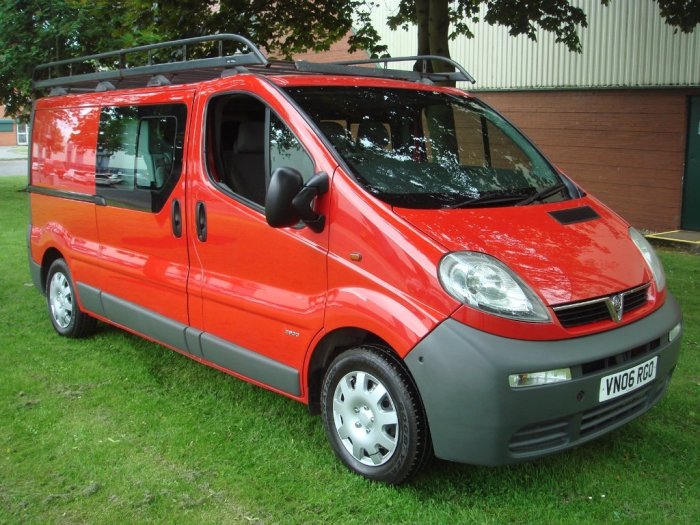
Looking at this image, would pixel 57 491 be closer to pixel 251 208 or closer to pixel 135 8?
pixel 251 208

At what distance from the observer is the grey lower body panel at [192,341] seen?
3910 mm

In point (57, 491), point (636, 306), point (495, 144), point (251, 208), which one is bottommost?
point (57, 491)

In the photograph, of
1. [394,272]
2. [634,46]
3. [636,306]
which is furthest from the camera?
[634,46]

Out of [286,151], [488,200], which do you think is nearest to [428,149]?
[488,200]

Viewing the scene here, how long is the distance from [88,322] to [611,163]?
32.1 feet

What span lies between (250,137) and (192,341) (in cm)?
129

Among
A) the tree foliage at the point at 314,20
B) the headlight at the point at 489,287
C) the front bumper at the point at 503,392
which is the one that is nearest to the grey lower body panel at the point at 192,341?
the front bumper at the point at 503,392

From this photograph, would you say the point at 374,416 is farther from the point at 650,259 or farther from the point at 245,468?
the point at 650,259

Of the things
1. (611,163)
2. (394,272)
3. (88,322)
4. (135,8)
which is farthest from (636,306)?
(611,163)

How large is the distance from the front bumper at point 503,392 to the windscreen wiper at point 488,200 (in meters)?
0.78

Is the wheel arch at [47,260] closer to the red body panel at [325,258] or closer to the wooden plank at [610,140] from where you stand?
the red body panel at [325,258]

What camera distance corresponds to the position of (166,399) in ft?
15.2

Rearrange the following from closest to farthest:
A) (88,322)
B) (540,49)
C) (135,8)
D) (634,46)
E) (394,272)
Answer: (394,272) → (88,322) → (135,8) → (634,46) → (540,49)

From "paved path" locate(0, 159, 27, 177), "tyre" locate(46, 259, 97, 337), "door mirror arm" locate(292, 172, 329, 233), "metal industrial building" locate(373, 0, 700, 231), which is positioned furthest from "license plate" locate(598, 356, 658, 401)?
"paved path" locate(0, 159, 27, 177)
